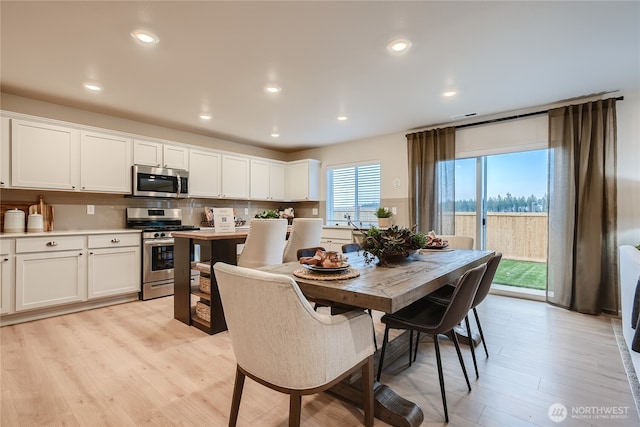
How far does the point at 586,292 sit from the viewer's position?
3.38m

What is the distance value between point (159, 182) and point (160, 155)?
40cm

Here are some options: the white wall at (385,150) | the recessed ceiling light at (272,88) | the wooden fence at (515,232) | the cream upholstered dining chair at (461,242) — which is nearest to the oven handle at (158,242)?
the white wall at (385,150)

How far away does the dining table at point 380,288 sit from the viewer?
133cm

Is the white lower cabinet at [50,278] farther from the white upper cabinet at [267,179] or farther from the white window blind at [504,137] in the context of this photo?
the white window blind at [504,137]

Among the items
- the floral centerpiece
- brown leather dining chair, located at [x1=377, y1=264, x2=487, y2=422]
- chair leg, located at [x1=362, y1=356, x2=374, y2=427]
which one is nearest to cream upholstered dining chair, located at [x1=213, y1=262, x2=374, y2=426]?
chair leg, located at [x1=362, y1=356, x2=374, y2=427]

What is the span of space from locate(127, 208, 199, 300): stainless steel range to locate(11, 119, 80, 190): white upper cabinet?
879mm

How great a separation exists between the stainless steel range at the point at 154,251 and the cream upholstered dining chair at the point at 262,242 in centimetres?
167

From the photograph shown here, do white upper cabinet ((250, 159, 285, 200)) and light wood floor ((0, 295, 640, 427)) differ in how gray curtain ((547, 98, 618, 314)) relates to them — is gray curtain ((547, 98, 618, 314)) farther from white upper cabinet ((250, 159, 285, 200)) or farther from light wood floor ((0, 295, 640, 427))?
white upper cabinet ((250, 159, 285, 200))

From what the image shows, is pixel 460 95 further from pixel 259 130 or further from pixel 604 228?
pixel 259 130

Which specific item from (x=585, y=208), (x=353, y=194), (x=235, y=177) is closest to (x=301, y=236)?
(x=235, y=177)

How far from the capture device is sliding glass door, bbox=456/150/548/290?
398 cm

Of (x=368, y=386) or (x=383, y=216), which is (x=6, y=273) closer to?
(x=368, y=386)

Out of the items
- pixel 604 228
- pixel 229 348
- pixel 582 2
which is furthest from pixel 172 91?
pixel 604 228

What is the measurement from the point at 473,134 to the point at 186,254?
402 cm
